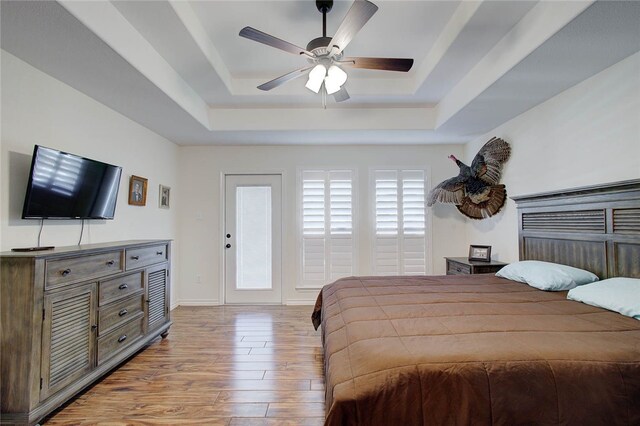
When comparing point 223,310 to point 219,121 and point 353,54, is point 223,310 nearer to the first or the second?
point 219,121

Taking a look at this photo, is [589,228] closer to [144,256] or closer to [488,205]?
[488,205]

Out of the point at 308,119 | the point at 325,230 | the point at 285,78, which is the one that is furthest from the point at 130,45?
the point at 325,230

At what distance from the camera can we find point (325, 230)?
14.6ft

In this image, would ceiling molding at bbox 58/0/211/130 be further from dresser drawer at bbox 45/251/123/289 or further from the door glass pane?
the door glass pane

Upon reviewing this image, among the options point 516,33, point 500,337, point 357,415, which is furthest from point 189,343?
point 516,33

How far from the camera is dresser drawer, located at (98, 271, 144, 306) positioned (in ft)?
7.46

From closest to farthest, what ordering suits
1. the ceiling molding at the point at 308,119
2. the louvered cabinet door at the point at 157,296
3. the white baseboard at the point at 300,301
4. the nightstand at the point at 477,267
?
the louvered cabinet door at the point at 157,296 < the nightstand at the point at 477,267 < the ceiling molding at the point at 308,119 < the white baseboard at the point at 300,301

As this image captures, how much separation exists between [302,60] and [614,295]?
3070 millimetres

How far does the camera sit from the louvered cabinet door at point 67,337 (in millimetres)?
1813

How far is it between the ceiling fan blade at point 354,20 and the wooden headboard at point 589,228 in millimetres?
A: 1998

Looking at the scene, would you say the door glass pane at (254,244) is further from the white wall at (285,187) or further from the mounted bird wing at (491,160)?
the mounted bird wing at (491,160)

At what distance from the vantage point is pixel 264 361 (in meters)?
2.59

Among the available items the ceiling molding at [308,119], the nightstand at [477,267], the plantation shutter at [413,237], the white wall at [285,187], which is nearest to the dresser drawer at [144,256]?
the white wall at [285,187]

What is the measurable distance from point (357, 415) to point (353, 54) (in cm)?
295
